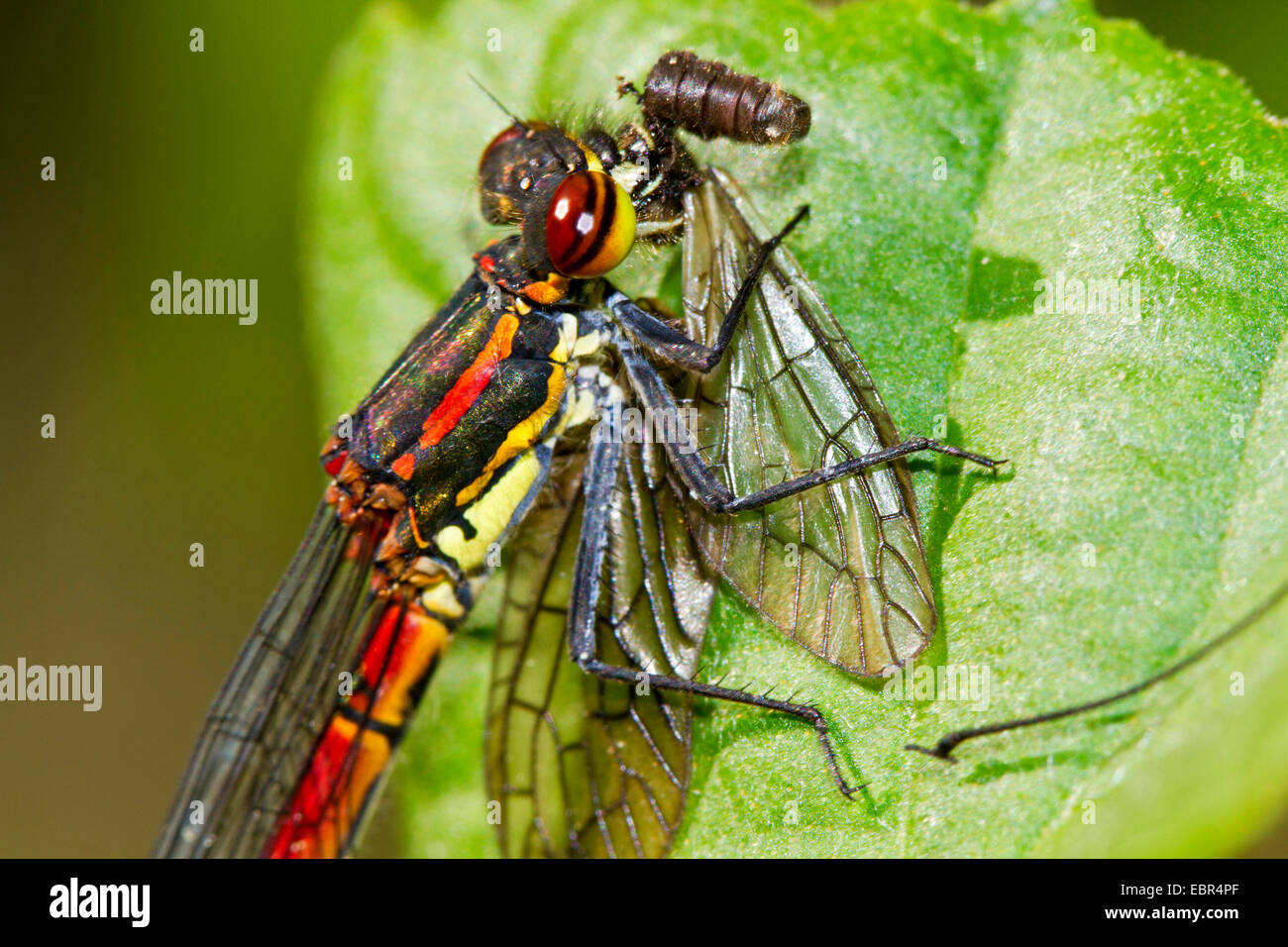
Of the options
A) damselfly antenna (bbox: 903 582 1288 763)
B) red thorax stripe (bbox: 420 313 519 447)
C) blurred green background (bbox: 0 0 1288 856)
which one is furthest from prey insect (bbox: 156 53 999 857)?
blurred green background (bbox: 0 0 1288 856)

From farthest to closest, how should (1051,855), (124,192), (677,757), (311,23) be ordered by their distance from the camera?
1. (124,192)
2. (311,23)
3. (677,757)
4. (1051,855)

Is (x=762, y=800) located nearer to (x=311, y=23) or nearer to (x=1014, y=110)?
(x=1014, y=110)

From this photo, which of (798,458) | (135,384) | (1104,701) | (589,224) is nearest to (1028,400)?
(798,458)

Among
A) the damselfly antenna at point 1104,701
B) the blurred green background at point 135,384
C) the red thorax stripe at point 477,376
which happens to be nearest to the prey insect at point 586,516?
the red thorax stripe at point 477,376

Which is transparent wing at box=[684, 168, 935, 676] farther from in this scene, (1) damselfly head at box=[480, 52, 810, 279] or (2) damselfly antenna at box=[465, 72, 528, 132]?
(2) damselfly antenna at box=[465, 72, 528, 132]

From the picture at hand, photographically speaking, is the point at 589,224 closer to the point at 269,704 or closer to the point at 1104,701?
the point at 1104,701
